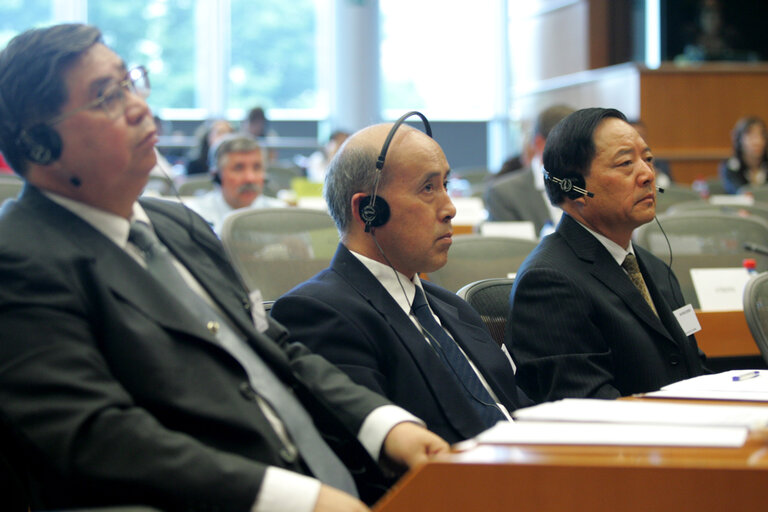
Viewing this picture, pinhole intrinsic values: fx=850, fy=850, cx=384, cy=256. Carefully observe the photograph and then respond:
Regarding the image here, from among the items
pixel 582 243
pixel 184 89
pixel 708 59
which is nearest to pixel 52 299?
pixel 582 243

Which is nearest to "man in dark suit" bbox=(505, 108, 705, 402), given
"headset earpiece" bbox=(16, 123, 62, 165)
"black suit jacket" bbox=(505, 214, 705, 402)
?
"black suit jacket" bbox=(505, 214, 705, 402)

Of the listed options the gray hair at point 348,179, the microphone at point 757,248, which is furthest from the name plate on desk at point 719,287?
the gray hair at point 348,179

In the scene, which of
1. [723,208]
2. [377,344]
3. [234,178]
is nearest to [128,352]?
[377,344]

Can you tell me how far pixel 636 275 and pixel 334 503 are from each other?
1.31 m

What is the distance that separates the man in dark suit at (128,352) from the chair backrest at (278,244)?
1.36 m

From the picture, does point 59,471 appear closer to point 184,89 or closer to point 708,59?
point 708,59

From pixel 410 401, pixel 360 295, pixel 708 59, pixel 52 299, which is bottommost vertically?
pixel 410 401

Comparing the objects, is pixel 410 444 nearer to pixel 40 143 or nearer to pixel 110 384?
pixel 110 384

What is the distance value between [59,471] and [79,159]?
0.48 meters

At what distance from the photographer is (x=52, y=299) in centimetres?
118

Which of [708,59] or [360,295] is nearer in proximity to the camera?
[360,295]

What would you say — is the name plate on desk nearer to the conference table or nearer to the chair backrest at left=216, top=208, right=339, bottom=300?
the chair backrest at left=216, top=208, right=339, bottom=300

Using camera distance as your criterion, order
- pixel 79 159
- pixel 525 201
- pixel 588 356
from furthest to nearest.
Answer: pixel 525 201
pixel 588 356
pixel 79 159

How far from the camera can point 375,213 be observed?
186 centimetres
